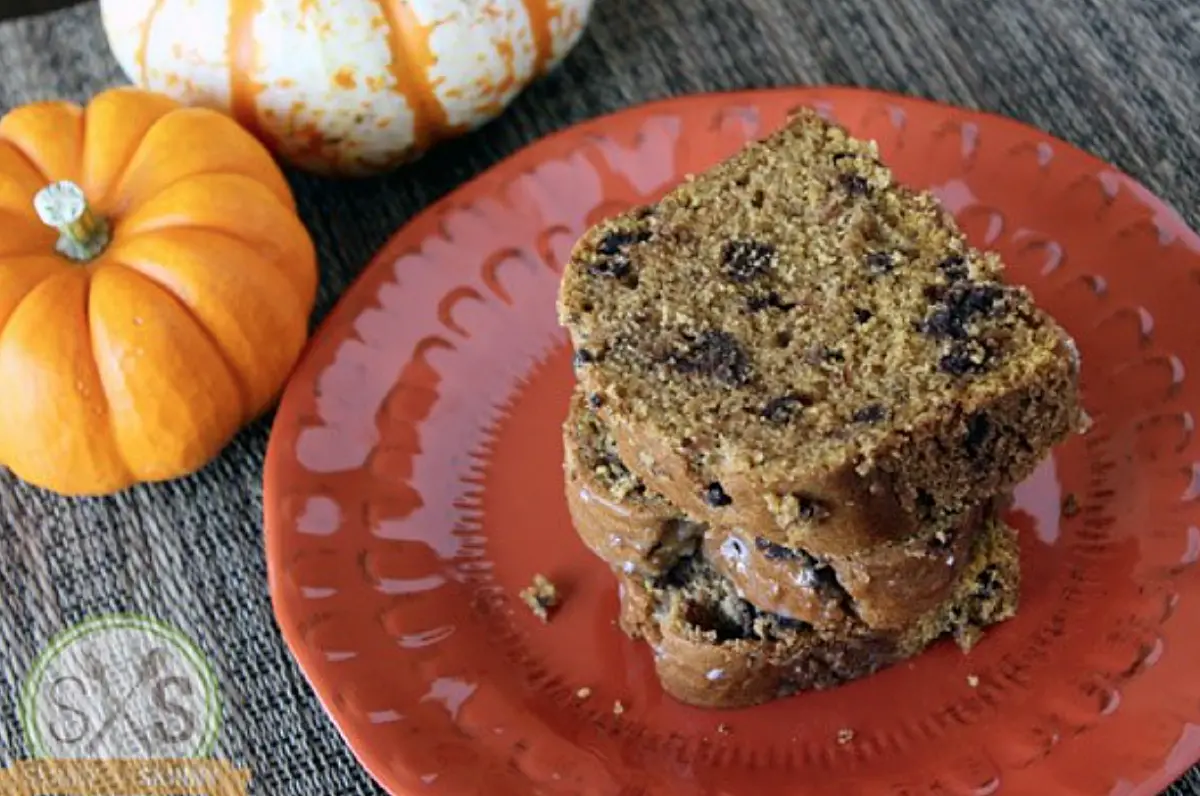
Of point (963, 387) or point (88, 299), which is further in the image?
point (88, 299)

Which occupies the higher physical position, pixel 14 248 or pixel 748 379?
pixel 748 379

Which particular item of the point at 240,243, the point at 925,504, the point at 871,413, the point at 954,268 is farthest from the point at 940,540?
the point at 240,243

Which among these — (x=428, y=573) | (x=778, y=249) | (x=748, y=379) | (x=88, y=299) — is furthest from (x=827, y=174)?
(x=88, y=299)

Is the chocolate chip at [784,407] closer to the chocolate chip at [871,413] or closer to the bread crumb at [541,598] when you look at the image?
the chocolate chip at [871,413]

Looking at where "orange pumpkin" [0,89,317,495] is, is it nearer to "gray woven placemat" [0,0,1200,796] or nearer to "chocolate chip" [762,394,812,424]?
"gray woven placemat" [0,0,1200,796]

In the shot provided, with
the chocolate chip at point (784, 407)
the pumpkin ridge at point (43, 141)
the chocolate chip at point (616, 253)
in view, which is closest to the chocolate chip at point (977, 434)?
the chocolate chip at point (784, 407)

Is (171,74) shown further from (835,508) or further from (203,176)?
(835,508)
